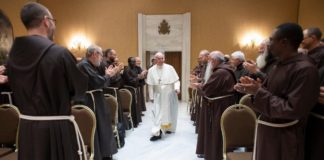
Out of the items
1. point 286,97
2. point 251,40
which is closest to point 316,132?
point 286,97

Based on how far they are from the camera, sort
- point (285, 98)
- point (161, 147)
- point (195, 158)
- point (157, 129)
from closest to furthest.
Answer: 1. point (285, 98)
2. point (195, 158)
3. point (161, 147)
4. point (157, 129)

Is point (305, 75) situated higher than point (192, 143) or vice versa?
point (305, 75)

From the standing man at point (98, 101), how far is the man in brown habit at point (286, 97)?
1.98m

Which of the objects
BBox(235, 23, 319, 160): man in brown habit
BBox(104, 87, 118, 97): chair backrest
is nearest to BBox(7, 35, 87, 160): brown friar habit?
→ BBox(235, 23, 319, 160): man in brown habit

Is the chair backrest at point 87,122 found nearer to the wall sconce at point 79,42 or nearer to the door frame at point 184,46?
the door frame at point 184,46

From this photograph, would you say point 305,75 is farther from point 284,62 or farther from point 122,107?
point 122,107

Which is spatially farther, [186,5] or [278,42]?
[186,5]

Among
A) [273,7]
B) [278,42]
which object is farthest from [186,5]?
[278,42]

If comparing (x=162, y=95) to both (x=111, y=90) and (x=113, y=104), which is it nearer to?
(x=111, y=90)

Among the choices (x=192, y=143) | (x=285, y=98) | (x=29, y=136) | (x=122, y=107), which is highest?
(x=285, y=98)

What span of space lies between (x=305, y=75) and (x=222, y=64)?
6.43ft

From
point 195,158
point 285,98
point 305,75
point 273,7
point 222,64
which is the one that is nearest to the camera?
point 305,75

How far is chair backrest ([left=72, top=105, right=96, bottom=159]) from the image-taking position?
2.67 metres

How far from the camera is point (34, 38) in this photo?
168 cm
